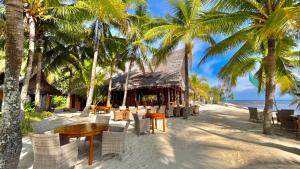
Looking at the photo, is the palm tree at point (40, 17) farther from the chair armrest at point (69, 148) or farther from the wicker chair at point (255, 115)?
the wicker chair at point (255, 115)

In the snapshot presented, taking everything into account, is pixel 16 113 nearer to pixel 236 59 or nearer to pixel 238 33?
pixel 238 33

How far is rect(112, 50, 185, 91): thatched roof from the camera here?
16031 millimetres

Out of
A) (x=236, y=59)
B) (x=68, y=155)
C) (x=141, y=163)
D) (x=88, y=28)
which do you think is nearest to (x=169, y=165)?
(x=141, y=163)

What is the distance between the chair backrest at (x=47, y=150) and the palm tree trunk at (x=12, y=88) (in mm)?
298

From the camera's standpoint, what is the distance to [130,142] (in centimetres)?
632

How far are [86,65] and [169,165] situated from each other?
16021 mm

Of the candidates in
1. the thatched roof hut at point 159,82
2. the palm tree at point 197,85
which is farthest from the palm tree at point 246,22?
the palm tree at point 197,85

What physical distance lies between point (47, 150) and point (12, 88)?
1229 mm

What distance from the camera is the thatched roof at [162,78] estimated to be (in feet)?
52.6

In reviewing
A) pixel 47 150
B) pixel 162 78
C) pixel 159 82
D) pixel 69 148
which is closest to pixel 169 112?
pixel 159 82

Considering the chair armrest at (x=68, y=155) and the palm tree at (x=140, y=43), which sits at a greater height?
the palm tree at (x=140, y=43)

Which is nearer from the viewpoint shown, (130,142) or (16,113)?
(16,113)

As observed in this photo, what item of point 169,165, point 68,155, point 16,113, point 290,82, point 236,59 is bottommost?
point 169,165

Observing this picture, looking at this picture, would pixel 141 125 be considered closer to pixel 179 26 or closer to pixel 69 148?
pixel 69 148
